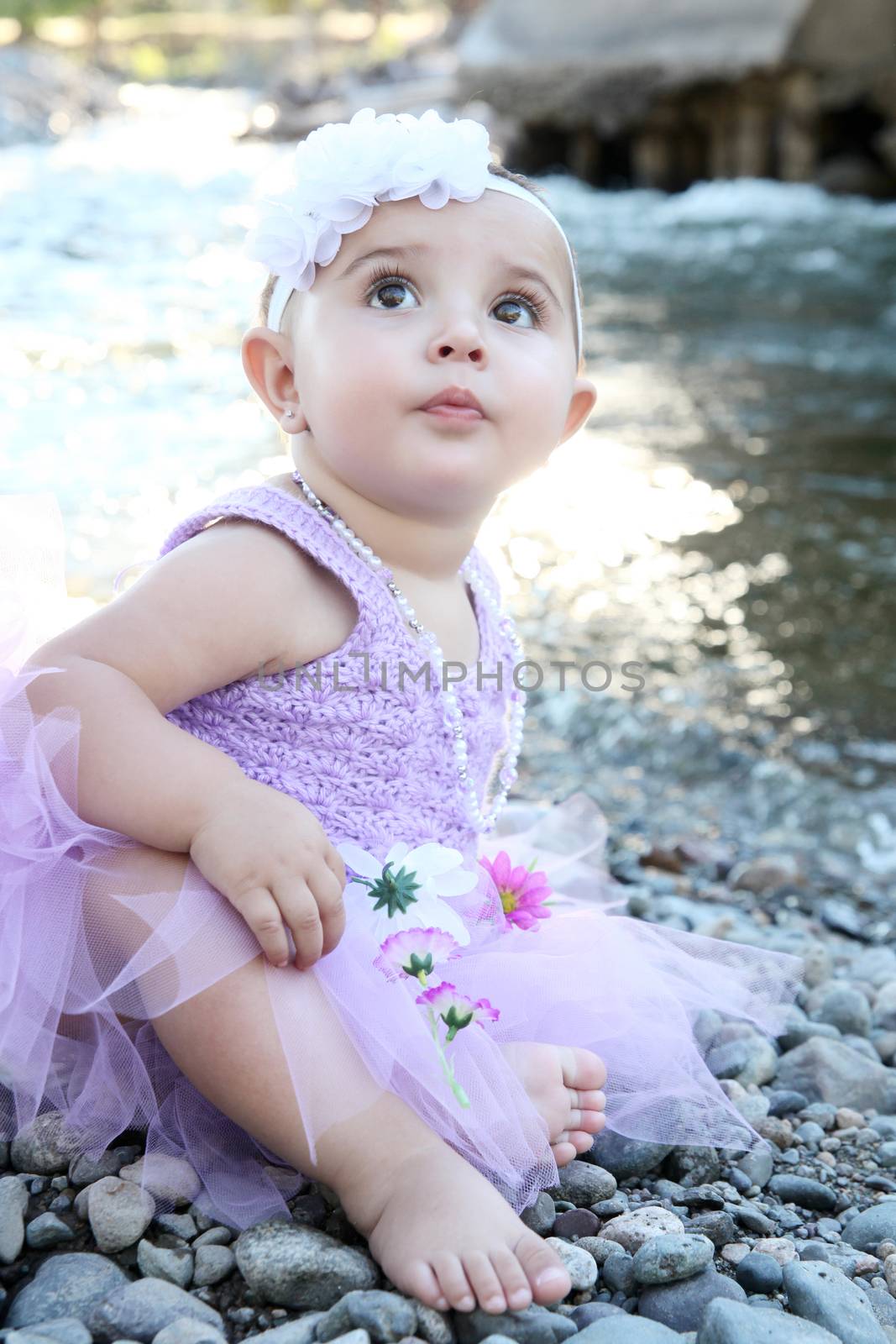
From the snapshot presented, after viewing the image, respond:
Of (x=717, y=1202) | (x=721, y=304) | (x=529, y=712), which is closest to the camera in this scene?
(x=717, y=1202)

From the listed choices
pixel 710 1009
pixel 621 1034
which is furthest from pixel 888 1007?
pixel 621 1034

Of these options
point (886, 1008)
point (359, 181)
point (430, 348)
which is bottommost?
point (886, 1008)

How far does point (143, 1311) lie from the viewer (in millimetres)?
1155

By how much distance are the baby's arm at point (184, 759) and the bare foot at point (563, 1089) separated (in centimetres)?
25

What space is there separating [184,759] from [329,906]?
206 mm

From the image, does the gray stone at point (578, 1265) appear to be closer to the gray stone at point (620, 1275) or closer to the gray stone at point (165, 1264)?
the gray stone at point (620, 1275)

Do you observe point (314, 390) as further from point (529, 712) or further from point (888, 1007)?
point (529, 712)

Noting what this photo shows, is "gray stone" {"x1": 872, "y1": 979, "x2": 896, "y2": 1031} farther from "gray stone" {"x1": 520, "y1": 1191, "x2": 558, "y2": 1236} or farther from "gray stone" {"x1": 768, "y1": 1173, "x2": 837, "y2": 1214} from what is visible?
"gray stone" {"x1": 520, "y1": 1191, "x2": 558, "y2": 1236}

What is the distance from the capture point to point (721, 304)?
330 inches

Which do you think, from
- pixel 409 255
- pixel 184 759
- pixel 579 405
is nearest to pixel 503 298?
pixel 409 255

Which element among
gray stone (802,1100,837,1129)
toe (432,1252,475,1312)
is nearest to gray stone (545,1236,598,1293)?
toe (432,1252,475,1312)

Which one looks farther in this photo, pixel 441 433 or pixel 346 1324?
pixel 441 433

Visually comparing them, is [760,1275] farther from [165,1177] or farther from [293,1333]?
[165,1177]

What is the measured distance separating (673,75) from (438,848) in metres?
12.9
